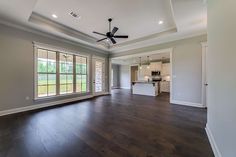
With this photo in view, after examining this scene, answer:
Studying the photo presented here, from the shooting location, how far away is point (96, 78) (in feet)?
23.9

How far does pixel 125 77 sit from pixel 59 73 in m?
8.69

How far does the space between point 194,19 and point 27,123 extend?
564cm

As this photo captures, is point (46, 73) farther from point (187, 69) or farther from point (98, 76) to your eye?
point (187, 69)

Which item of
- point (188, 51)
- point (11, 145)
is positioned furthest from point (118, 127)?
point (188, 51)

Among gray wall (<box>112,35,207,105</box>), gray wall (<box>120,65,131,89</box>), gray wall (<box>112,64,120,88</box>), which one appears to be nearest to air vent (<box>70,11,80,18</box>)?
gray wall (<box>112,35,207,105</box>)

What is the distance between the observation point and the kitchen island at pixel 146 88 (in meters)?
7.52

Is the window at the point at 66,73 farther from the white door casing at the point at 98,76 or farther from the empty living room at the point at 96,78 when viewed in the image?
the white door casing at the point at 98,76

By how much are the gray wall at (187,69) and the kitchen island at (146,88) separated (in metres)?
2.28

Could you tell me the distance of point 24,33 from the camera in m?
4.11

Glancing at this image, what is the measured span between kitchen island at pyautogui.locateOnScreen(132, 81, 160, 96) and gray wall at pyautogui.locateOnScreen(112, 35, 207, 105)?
2284 millimetres

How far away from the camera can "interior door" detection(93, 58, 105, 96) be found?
23.2 ft

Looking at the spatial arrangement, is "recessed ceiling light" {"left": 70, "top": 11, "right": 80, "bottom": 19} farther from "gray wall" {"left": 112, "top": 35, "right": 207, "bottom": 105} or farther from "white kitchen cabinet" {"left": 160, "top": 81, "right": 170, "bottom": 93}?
"white kitchen cabinet" {"left": 160, "top": 81, "right": 170, "bottom": 93}

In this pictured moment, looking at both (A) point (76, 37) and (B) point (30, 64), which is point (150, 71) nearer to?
(A) point (76, 37)

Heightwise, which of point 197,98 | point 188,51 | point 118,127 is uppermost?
point 188,51
